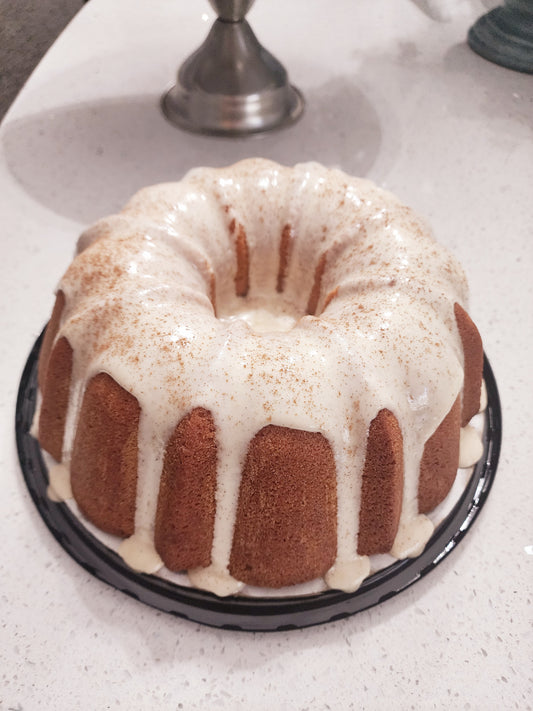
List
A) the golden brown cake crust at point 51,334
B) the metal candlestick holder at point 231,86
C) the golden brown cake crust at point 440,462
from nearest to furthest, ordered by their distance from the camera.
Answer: the golden brown cake crust at point 440,462, the golden brown cake crust at point 51,334, the metal candlestick holder at point 231,86

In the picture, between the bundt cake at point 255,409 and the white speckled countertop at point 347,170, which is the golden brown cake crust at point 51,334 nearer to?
the bundt cake at point 255,409

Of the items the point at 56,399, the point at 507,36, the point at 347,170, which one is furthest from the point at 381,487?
the point at 507,36

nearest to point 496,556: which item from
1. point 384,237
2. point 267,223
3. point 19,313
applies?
point 384,237

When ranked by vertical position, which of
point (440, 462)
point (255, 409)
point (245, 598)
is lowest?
point (245, 598)

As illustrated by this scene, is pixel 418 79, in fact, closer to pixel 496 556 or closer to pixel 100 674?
pixel 496 556

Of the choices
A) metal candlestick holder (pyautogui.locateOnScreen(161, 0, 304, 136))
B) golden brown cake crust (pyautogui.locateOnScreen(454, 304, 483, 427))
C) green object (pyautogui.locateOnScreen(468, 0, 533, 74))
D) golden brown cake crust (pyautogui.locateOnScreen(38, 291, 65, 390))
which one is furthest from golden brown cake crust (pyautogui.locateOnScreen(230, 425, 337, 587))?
green object (pyautogui.locateOnScreen(468, 0, 533, 74))

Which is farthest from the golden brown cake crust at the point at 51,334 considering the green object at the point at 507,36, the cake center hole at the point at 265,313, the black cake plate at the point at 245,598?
the green object at the point at 507,36

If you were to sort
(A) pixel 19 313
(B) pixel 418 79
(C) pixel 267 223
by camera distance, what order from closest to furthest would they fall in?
(C) pixel 267 223 → (A) pixel 19 313 → (B) pixel 418 79

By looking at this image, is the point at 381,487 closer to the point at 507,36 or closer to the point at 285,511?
the point at 285,511
